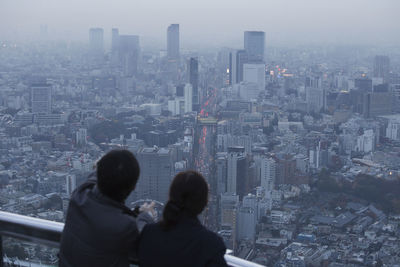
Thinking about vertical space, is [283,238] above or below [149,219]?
below

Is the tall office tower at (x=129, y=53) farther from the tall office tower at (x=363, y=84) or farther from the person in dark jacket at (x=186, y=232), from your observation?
the person in dark jacket at (x=186, y=232)

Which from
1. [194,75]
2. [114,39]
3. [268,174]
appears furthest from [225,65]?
[268,174]

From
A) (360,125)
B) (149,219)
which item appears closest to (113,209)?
(149,219)

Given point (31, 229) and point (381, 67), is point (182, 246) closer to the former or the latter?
point (31, 229)

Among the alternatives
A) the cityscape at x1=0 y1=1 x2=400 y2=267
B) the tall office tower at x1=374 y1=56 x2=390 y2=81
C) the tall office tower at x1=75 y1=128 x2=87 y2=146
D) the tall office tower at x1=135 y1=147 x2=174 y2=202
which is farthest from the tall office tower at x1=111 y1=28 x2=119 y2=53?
the tall office tower at x1=135 y1=147 x2=174 y2=202

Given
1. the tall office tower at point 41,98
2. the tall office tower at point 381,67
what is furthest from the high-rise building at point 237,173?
the tall office tower at point 381,67

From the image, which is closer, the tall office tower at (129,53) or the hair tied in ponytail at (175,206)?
the hair tied in ponytail at (175,206)

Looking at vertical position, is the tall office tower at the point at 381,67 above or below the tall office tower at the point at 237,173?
above

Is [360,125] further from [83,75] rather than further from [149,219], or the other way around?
[149,219]
